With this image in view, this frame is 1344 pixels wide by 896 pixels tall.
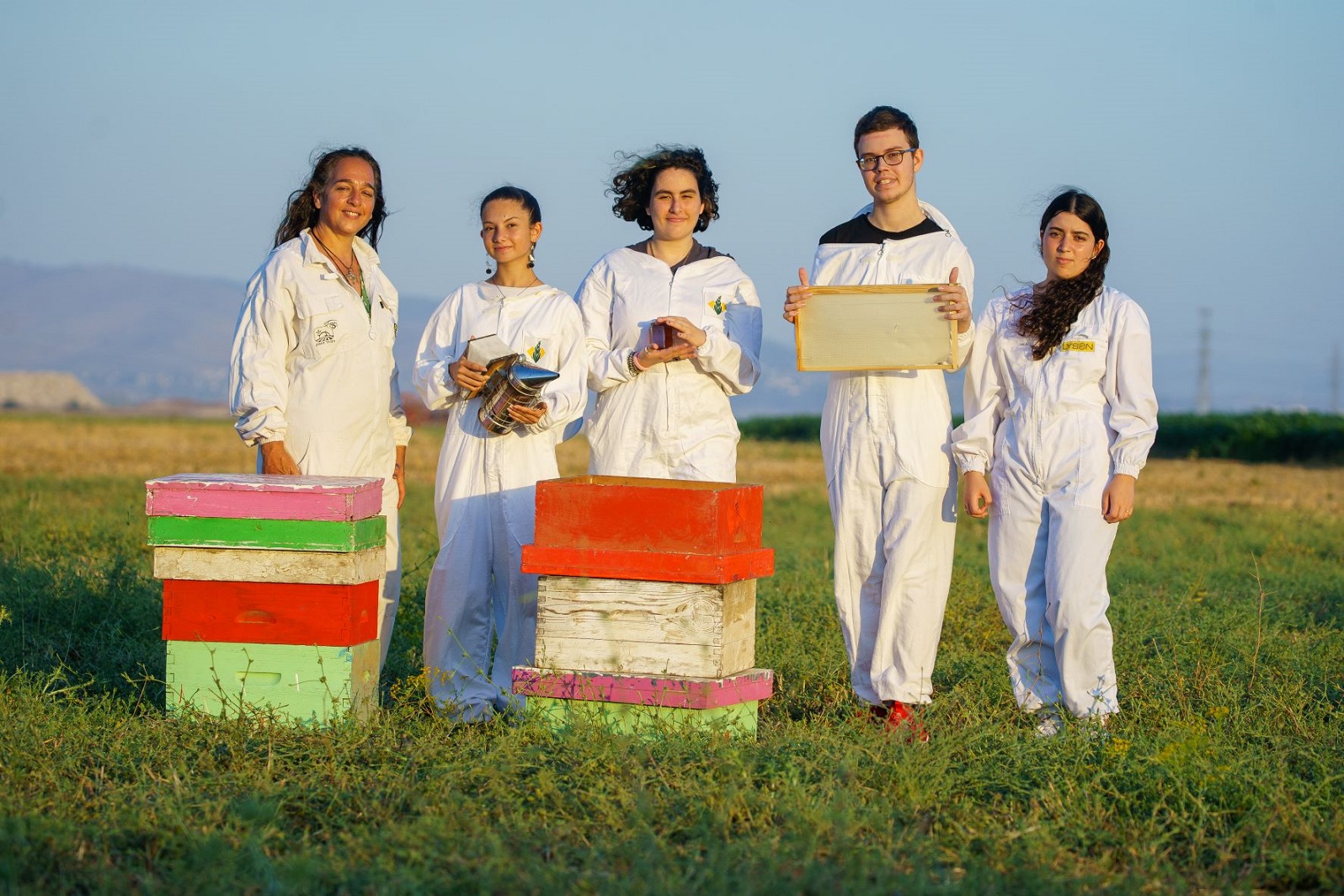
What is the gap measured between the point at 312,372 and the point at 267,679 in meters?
1.39

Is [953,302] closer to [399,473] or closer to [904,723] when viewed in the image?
[904,723]

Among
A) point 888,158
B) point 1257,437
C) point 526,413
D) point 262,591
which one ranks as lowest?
point 1257,437

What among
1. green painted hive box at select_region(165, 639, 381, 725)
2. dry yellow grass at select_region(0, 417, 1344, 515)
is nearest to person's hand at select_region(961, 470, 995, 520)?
green painted hive box at select_region(165, 639, 381, 725)

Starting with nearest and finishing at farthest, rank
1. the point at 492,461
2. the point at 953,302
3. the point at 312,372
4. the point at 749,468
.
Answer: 1. the point at 953,302
2. the point at 312,372
3. the point at 492,461
4. the point at 749,468

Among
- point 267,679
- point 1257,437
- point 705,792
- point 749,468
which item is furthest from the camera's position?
point 1257,437

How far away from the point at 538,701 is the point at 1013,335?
2.52 meters

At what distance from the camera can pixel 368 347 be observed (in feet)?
19.5

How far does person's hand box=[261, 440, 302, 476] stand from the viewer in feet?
18.6

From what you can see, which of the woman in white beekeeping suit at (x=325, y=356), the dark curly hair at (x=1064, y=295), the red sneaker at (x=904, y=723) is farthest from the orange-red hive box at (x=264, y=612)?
the dark curly hair at (x=1064, y=295)

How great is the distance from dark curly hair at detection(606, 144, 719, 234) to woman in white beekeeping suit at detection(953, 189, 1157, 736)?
1.43m

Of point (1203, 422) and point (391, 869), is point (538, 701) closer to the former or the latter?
point (391, 869)

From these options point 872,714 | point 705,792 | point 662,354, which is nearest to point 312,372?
point 662,354

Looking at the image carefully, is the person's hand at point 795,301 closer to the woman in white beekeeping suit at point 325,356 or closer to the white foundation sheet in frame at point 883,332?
the white foundation sheet in frame at point 883,332

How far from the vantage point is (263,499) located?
5059 mm
